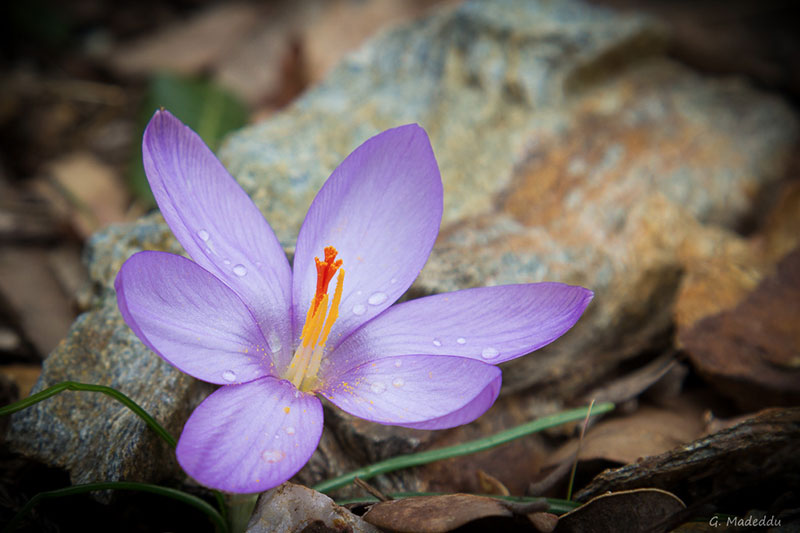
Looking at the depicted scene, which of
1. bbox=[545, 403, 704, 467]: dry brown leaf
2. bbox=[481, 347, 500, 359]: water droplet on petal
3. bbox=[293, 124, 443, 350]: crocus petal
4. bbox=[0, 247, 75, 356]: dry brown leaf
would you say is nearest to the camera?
bbox=[481, 347, 500, 359]: water droplet on petal

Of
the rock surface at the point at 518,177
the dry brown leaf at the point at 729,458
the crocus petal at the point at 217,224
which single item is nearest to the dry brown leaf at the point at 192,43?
the rock surface at the point at 518,177

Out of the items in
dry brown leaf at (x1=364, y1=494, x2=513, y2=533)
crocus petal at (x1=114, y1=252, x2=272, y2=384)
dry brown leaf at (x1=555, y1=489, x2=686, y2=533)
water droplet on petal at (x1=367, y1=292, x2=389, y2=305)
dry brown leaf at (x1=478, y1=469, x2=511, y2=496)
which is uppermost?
crocus petal at (x1=114, y1=252, x2=272, y2=384)

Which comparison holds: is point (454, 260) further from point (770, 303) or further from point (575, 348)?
point (770, 303)

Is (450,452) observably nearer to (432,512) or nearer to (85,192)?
(432,512)

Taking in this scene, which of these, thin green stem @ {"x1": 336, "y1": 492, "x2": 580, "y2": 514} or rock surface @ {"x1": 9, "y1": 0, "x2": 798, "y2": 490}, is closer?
thin green stem @ {"x1": 336, "y1": 492, "x2": 580, "y2": 514}

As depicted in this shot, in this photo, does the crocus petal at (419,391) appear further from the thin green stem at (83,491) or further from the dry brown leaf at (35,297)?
the dry brown leaf at (35,297)

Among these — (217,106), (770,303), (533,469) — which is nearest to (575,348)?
(533,469)

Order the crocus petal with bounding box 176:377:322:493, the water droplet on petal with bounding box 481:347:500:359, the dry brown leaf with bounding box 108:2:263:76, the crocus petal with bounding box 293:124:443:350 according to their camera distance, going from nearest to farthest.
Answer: the crocus petal with bounding box 176:377:322:493, the water droplet on petal with bounding box 481:347:500:359, the crocus petal with bounding box 293:124:443:350, the dry brown leaf with bounding box 108:2:263:76

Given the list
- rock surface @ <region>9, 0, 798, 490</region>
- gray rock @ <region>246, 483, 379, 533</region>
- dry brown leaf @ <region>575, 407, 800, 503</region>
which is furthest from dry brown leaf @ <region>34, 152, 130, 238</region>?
dry brown leaf @ <region>575, 407, 800, 503</region>

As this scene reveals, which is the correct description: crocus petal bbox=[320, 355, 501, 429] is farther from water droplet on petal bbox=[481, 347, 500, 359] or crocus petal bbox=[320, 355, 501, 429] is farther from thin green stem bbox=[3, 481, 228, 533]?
thin green stem bbox=[3, 481, 228, 533]

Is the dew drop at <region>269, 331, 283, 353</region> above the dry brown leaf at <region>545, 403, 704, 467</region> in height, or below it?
above
